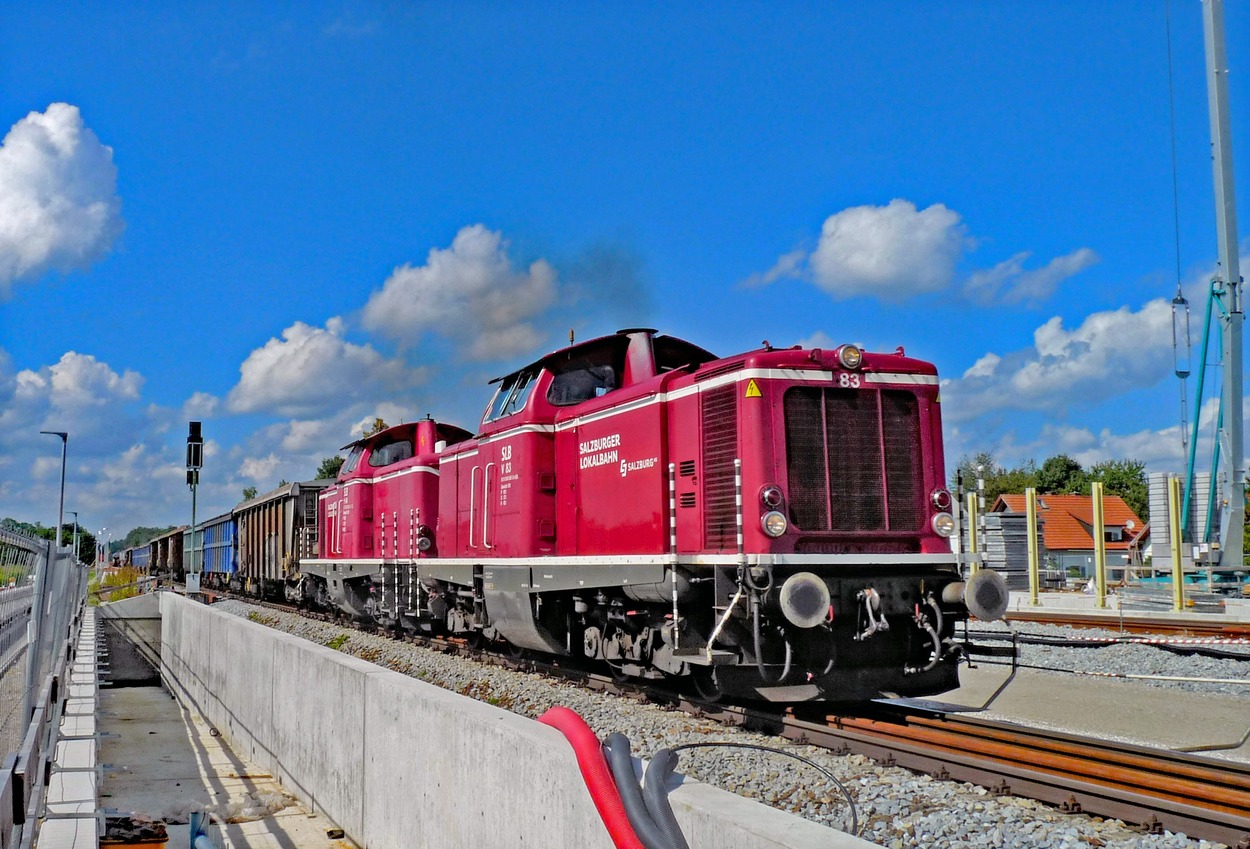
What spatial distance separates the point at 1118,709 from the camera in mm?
10273

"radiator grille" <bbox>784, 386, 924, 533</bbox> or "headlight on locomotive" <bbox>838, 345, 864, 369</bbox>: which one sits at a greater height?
"headlight on locomotive" <bbox>838, 345, 864, 369</bbox>

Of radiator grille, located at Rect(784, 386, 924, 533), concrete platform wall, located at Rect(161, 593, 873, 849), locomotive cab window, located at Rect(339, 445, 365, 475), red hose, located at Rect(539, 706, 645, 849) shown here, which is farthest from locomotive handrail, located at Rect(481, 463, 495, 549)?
locomotive cab window, located at Rect(339, 445, 365, 475)

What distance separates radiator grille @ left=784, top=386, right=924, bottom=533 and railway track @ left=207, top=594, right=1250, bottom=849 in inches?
64.4

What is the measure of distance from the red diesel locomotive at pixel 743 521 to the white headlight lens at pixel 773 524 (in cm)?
1

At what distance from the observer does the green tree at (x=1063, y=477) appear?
9031 centimetres

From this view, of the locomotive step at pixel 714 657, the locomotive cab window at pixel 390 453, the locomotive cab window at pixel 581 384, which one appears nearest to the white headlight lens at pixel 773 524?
the locomotive step at pixel 714 657

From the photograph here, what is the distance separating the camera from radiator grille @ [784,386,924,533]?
28.2ft

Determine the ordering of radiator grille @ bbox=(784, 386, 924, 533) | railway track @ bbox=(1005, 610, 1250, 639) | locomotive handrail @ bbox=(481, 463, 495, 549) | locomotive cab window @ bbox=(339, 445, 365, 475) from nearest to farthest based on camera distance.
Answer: radiator grille @ bbox=(784, 386, 924, 533)
locomotive handrail @ bbox=(481, 463, 495, 549)
railway track @ bbox=(1005, 610, 1250, 639)
locomotive cab window @ bbox=(339, 445, 365, 475)

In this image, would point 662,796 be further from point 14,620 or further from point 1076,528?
point 1076,528

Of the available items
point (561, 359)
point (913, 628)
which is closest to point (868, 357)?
point (913, 628)

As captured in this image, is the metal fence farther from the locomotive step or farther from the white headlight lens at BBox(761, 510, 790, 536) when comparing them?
the white headlight lens at BBox(761, 510, 790, 536)

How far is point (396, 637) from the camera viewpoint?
1770cm

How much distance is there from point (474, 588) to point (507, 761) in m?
8.36

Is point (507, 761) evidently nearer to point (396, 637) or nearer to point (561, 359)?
point (561, 359)
